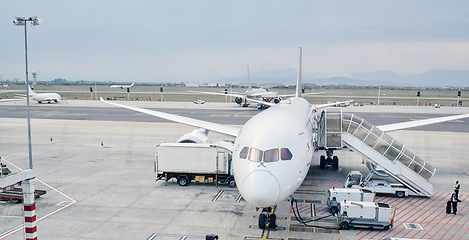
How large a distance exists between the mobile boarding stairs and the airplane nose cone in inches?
503

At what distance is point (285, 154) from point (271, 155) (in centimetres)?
78

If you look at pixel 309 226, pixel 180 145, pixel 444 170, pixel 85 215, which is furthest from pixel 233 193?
pixel 444 170

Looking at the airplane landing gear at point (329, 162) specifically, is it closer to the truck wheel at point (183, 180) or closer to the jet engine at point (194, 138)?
the jet engine at point (194, 138)

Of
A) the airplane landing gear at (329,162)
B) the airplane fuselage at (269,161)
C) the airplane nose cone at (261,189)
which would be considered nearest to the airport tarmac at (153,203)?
the airplane landing gear at (329,162)

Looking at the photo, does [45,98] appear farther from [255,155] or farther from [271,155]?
[271,155]

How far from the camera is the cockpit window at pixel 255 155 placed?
15.3m

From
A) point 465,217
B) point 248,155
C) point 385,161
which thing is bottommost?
point 465,217

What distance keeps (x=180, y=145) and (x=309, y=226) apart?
464 inches

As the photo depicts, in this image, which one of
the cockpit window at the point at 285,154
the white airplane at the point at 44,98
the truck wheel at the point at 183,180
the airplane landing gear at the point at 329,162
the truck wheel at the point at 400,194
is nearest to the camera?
the cockpit window at the point at 285,154

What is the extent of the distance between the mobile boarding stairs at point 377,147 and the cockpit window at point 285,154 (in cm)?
1103

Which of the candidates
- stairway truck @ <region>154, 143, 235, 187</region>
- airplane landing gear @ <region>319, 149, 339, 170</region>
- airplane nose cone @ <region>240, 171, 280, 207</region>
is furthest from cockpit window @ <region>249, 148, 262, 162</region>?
airplane landing gear @ <region>319, 149, 339, 170</region>

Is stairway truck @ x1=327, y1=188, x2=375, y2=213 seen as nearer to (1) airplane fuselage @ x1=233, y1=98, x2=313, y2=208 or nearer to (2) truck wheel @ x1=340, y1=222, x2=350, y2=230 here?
(2) truck wheel @ x1=340, y1=222, x2=350, y2=230

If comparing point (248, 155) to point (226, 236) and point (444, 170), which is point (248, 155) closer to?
point (226, 236)

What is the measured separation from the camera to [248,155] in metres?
15.7
